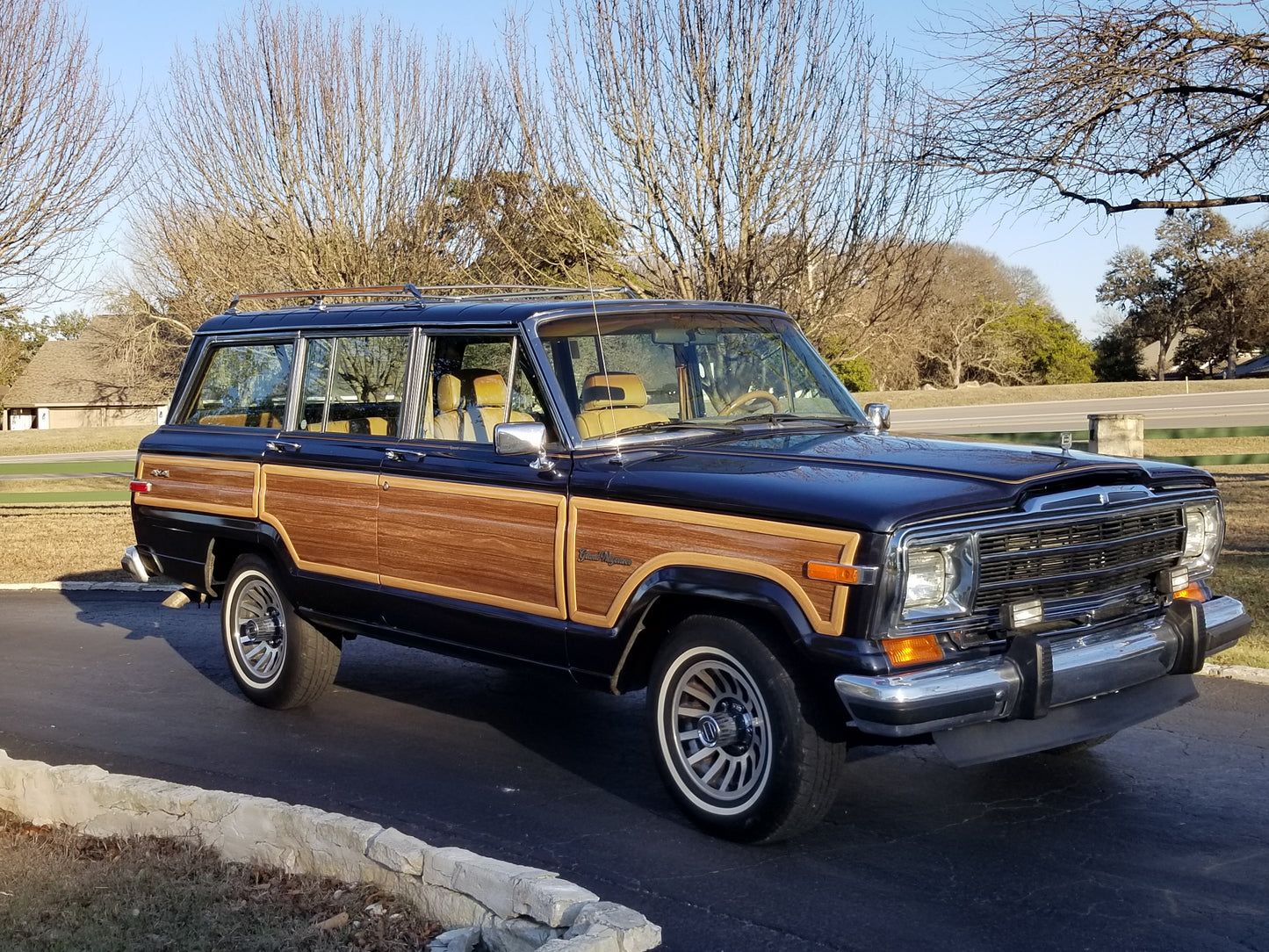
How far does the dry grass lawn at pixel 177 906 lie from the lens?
13.5 feet

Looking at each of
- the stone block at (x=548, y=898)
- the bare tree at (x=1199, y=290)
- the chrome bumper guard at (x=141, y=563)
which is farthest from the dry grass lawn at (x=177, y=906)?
the bare tree at (x=1199, y=290)

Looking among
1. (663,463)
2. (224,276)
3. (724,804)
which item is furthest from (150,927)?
(224,276)

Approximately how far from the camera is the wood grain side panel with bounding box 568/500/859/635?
461cm

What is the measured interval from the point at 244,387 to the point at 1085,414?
27587 millimetres

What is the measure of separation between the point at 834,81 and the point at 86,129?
950 cm

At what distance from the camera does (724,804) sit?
5.07m

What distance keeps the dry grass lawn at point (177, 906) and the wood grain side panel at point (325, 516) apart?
1974 mm

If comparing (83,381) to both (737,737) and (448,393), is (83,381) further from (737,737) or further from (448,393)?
(737,737)

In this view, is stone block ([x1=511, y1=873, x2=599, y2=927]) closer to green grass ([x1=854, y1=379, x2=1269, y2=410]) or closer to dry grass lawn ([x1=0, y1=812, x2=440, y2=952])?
dry grass lawn ([x1=0, y1=812, x2=440, y2=952])

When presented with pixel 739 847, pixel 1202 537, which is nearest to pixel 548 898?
pixel 739 847

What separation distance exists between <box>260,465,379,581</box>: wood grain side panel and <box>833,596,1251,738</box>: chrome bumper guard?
115 inches

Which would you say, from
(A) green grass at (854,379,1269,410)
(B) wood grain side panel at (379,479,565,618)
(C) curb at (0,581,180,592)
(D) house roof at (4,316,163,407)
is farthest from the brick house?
(B) wood grain side panel at (379,479,565,618)

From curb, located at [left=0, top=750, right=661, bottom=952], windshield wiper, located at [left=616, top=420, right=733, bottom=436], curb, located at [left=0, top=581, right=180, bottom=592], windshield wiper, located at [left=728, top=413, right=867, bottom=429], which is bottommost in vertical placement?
curb, located at [left=0, top=581, right=180, bottom=592]

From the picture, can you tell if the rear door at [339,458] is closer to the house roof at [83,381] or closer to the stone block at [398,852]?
the stone block at [398,852]
